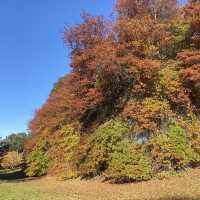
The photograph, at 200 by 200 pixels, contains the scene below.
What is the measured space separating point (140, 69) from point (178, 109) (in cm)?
337

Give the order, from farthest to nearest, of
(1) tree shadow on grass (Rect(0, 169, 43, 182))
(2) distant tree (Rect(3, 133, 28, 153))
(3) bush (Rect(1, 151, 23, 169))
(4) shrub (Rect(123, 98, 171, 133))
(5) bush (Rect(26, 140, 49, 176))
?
(2) distant tree (Rect(3, 133, 28, 153)) < (3) bush (Rect(1, 151, 23, 169)) < (1) tree shadow on grass (Rect(0, 169, 43, 182)) < (5) bush (Rect(26, 140, 49, 176)) < (4) shrub (Rect(123, 98, 171, 133))

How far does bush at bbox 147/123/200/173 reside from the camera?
22250 millimetres

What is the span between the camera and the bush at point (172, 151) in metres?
22.2

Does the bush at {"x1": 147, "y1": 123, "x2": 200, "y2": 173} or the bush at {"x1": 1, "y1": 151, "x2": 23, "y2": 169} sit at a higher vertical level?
the bush at {"x1": 1, "y1": 151, "x2": 23, "y2": 169}

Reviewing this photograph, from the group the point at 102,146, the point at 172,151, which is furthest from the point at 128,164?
the point at 102,146

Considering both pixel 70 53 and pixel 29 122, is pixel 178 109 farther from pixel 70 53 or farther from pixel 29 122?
pixel 29 122

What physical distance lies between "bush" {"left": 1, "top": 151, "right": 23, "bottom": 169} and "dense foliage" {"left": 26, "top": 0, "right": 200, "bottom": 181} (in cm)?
5508

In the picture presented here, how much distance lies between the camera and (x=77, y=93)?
31.3 metres

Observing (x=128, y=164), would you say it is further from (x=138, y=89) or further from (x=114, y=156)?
(x=138, y=89)

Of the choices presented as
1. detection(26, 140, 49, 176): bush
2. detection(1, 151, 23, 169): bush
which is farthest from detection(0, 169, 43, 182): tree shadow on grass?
detection(1, 151, 23, 169): bush

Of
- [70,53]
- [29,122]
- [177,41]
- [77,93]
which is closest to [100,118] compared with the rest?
[77,93]

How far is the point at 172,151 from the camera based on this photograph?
73.5ft

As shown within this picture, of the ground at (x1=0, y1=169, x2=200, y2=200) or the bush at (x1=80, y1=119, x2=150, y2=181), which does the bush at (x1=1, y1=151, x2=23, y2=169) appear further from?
the ground at (x1=0, y1=169, x2=200, y2=200)

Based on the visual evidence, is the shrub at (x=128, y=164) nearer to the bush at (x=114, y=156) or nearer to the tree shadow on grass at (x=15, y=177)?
Result: the bush at (x=114, y=156)
